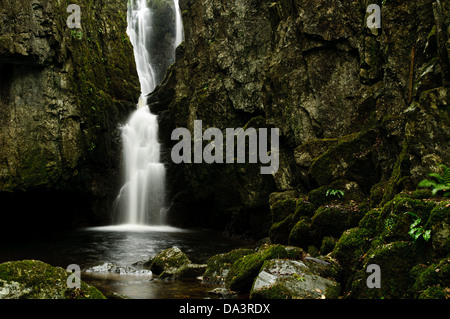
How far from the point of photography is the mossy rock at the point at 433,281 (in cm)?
→ 478

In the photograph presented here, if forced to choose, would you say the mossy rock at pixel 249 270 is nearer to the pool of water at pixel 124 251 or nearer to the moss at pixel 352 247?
the pool of water at pixel 124 251

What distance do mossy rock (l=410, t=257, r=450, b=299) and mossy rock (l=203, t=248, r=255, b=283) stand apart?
5.31m

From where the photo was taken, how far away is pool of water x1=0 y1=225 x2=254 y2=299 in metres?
8.49

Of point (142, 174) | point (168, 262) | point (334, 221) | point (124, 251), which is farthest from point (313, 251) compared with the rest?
point (142, 174)

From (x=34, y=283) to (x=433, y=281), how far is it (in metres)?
6.35

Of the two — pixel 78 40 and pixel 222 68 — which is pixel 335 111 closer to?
pixel 222 68

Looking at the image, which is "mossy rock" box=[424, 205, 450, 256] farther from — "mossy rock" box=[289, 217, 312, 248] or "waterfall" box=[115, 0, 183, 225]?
"waterfall" box=[115, 0, 183, 225]

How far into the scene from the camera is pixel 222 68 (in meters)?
22.3

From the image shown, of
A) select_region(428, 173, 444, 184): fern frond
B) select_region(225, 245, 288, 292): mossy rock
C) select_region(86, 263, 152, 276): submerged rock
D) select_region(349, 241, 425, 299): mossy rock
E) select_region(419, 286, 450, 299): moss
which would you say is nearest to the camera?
select_region(419, 286, 450, 299): moss

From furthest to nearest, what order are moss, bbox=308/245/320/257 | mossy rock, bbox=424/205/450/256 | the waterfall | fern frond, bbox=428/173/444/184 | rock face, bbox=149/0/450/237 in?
the waterfall < moss, bbox=308/245/320/257 < rock face, bbox=149/0/450/237 < fern frond, bbox=428/173/444/184 < mossy rock, bbox=424/205/450/256

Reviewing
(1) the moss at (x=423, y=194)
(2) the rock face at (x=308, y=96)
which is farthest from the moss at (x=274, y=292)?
(2) the rock face at (x=308, y=96)

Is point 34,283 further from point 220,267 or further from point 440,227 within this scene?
point 440,227

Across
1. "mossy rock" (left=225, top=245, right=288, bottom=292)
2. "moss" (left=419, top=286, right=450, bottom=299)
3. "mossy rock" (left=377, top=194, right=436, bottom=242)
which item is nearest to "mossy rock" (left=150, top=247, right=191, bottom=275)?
"mossy rock" (left=225, top=245, right=288, bottom=292)
